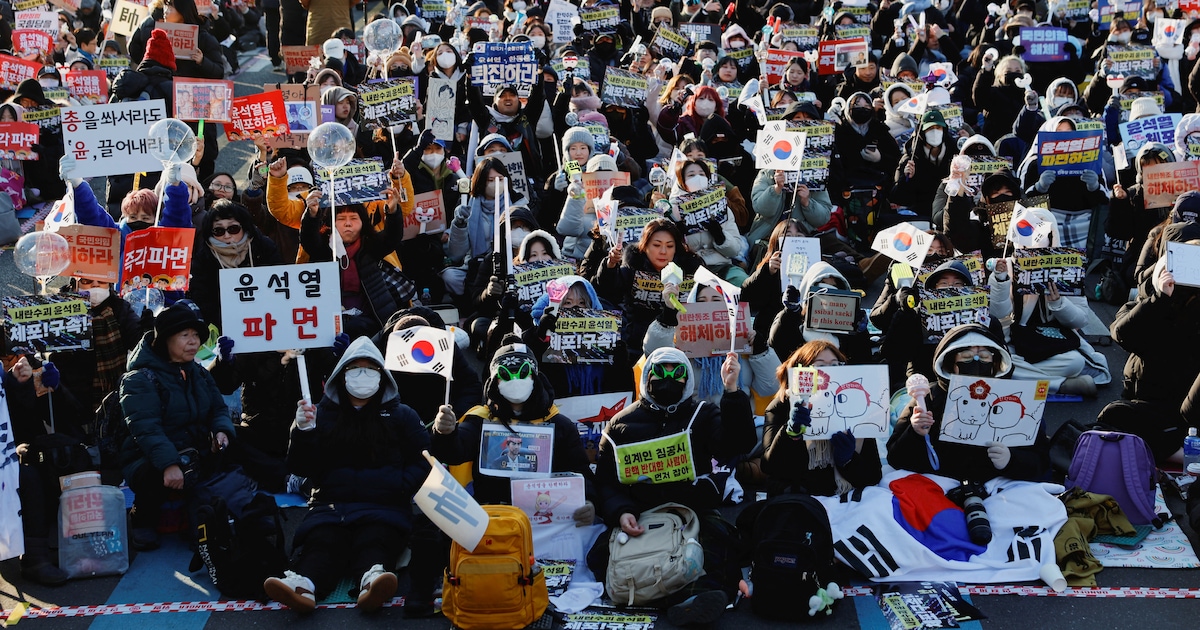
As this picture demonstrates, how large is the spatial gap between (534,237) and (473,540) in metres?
3.56

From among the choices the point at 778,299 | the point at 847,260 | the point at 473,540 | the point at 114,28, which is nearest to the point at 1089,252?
the point at 847,260

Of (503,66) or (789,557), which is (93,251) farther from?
(503,66)

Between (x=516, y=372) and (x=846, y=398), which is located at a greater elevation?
(x=516, y=372)

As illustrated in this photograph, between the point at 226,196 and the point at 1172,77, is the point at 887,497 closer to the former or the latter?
the point at 226,196

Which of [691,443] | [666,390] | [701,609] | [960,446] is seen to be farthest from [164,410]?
[960,446]

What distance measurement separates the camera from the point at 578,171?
37.4ft

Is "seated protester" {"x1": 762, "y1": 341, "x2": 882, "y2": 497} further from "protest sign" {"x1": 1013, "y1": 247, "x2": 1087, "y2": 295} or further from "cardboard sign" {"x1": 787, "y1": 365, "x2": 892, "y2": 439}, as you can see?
"protest sign" {"x1": 1013, "y1": 247, "x2": 1087, "y2": 295}

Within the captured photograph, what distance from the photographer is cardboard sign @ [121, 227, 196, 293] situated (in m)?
8.84

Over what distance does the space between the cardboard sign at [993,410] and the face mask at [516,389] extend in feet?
7.99

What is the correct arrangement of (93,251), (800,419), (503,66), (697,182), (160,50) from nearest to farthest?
1. (800,419)
2. (93,251)
3. (697,182)
4. (503,66)
5. (160,50)

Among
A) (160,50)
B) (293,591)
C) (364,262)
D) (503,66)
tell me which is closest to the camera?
(293,591)

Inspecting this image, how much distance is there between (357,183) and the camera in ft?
31.9

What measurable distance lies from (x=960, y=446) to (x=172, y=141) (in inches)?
230

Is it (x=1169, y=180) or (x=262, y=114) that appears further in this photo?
(x=262, y=114)
